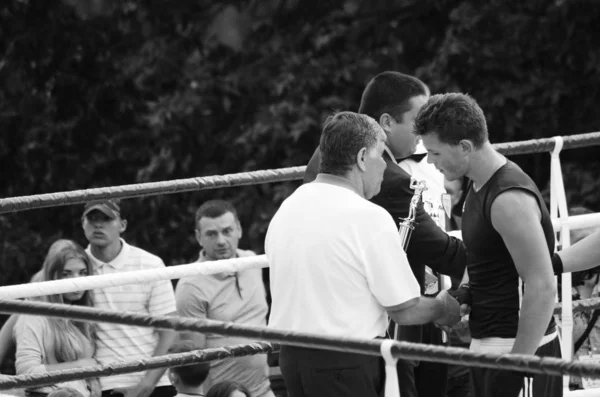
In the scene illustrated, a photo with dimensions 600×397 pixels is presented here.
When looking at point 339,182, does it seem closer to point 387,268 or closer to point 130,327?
point 387,268

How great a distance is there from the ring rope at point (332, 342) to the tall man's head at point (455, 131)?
0.87m

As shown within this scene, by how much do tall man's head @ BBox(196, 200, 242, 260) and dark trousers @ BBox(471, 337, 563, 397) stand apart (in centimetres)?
238

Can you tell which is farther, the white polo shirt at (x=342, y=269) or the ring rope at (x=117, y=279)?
the ring rope at (x=117, y=279)

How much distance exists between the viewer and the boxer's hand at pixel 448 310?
3965 mm

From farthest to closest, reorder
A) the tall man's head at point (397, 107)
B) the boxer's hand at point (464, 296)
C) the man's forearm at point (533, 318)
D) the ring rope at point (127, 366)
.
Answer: the tall man's head at point (397, 107) → the ring rope at point (127, 366) → the boxer's hand at point (464, 296) → the man's forearm at point (533, 318)

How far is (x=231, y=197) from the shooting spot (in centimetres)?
937

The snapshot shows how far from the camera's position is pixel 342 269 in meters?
3.80

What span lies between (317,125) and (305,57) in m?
0.59

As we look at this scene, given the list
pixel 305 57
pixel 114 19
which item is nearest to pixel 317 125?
pixel 305 57

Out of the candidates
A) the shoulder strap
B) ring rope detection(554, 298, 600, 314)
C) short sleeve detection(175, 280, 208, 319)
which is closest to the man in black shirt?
ring rope detection(554, 298, 600, 314)

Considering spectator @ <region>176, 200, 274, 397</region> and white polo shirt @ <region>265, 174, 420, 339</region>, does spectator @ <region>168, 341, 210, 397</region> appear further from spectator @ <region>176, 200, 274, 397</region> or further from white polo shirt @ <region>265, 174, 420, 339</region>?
white polo shirt @ <region>265, 174, 420, 339</region>

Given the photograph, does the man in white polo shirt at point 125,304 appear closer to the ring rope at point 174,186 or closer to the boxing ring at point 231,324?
the ring rope at point 174,186

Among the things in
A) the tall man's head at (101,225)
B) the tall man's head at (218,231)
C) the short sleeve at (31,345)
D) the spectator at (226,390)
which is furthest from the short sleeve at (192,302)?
the spectator at (226,390)

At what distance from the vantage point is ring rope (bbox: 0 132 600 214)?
4.65m
